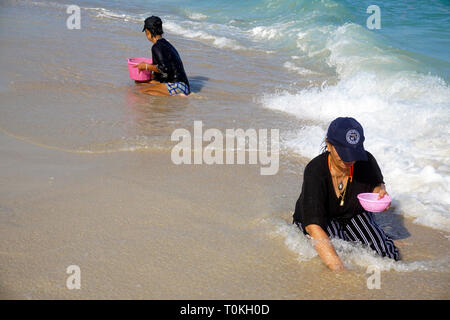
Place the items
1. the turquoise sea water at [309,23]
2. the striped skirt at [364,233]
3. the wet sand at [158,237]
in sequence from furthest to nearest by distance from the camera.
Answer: the turquoise sea water at [309,23] < the striped skirt at [364,233] < the wet sand at [158,237]

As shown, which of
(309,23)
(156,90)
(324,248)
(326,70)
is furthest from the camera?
(309,23)

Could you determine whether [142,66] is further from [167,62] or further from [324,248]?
[324,248]

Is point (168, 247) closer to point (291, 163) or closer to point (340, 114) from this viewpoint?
point (291, 163)

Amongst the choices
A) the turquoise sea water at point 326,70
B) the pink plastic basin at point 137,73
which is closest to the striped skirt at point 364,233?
the turquoise sea water at point 326,70

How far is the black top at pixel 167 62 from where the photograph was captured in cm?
691

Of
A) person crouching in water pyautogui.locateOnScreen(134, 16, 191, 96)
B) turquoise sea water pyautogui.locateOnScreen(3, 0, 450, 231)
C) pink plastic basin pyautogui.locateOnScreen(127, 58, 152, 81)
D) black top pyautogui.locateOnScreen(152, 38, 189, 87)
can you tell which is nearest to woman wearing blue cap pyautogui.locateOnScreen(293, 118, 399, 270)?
turquoise sea water pyautogui.locateOnScreen(3, 0, 450, 231)

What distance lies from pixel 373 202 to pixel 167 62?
187 inches

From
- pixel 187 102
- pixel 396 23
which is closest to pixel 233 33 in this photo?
pixel 396 23

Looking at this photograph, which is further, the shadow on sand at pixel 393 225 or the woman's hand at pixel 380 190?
the shadow on sand at pixel 393 225

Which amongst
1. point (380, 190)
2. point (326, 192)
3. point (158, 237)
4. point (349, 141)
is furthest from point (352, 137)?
point (158, 237)

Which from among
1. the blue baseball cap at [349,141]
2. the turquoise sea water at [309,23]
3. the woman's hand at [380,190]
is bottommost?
the woman's hand at [380,190]

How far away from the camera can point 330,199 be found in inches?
120

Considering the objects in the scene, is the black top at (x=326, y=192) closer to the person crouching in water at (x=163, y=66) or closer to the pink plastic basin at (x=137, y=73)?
the person crouching in water at (x=163, y=66)

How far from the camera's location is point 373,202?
9.63ft
